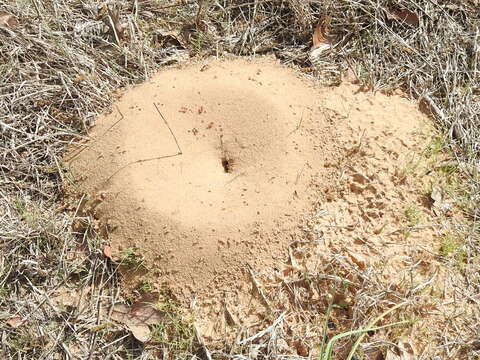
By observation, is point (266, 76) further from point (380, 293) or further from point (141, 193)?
point (380, 293)

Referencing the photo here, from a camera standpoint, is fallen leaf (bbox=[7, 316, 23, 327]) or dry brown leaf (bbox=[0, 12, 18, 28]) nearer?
fallen leaf (bbox=[7, 316, 23, 327])

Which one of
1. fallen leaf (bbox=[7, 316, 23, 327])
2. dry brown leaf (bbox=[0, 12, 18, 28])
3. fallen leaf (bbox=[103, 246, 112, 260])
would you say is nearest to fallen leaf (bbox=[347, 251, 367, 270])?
fallen leaf (bbox=[103, 246, 112, 260])

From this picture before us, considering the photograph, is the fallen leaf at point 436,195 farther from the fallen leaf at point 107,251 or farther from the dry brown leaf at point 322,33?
the fallen leaf at point 107,251

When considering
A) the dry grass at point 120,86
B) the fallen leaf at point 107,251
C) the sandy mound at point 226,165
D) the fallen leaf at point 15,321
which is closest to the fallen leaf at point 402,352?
the dry grass at point 120,86

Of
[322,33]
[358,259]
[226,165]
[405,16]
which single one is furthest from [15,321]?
[405,16]

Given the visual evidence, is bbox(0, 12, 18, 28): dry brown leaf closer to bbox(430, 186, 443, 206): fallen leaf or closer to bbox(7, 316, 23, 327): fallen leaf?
bbox(7, 316, 23, 327): fallen leaf

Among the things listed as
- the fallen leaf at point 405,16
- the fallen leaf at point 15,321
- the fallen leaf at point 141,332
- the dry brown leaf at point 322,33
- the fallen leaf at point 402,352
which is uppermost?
the fallen leaf at point 405,16
